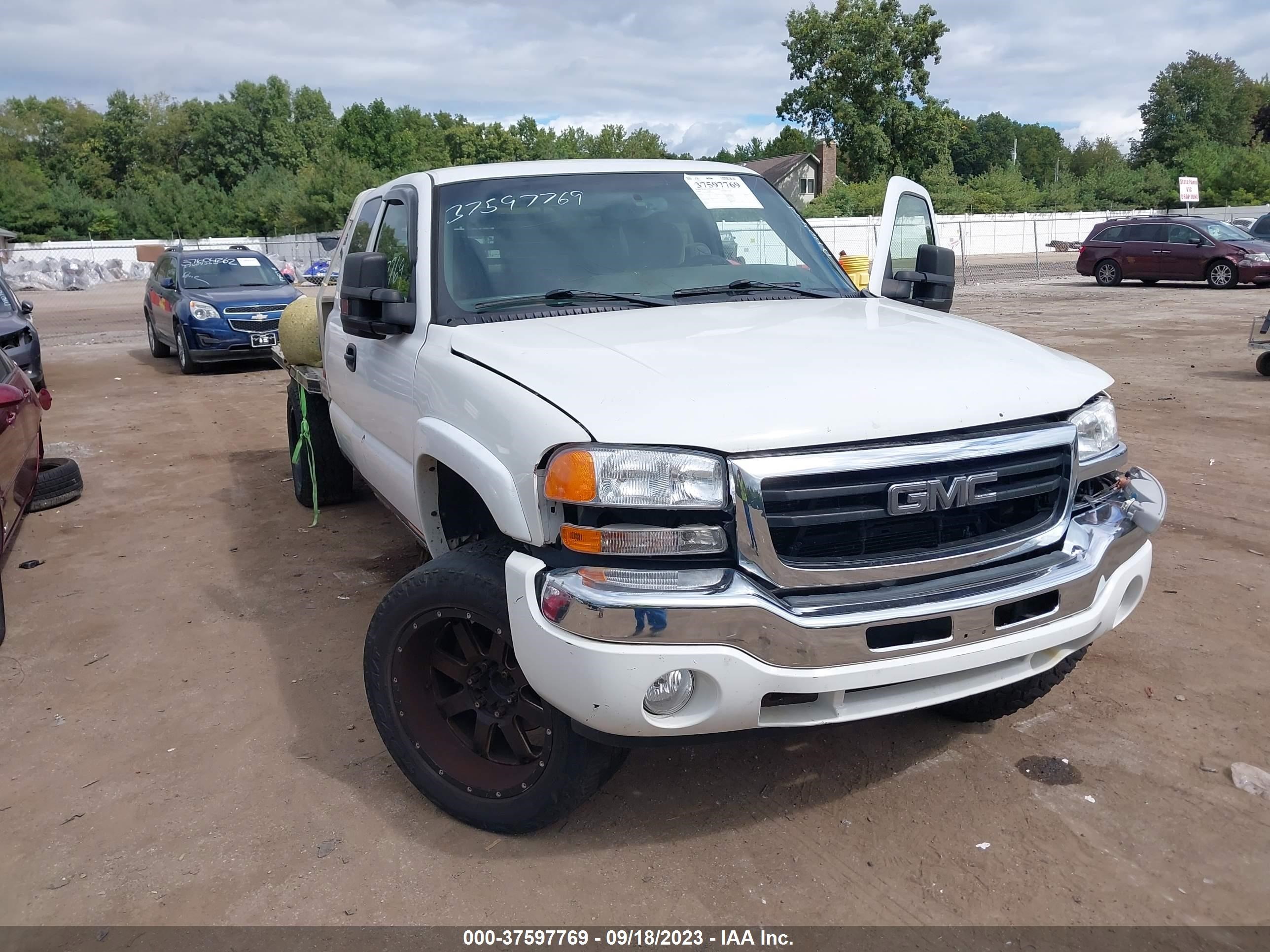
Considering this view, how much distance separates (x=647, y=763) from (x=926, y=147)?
70449mm

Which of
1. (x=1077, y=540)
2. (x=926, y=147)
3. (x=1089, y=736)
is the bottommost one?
(x=1089, y=736)

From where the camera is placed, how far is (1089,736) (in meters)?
3.57

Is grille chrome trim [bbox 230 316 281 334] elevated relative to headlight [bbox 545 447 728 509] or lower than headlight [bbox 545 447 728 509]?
elevated

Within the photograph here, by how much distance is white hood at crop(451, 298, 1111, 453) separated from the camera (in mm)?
2588

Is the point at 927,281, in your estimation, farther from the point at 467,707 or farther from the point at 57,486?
the point at 57,486

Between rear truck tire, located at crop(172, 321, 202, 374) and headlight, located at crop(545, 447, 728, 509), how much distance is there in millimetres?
13309

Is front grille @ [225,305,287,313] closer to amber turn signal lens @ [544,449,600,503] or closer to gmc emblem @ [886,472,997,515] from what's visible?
amber turn signal lens @ [544,449,600,503]

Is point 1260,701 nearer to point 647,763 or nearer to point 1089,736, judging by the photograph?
point 1089,736

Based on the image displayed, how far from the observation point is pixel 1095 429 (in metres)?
3.08

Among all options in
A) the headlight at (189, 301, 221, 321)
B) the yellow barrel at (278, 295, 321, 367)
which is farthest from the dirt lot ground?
the headlight at (189, 301, 221, 321)

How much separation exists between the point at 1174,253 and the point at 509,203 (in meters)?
23.9

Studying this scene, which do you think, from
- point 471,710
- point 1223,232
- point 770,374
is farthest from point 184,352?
point 1223,232

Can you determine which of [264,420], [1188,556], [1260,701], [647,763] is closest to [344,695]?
[647,763]
